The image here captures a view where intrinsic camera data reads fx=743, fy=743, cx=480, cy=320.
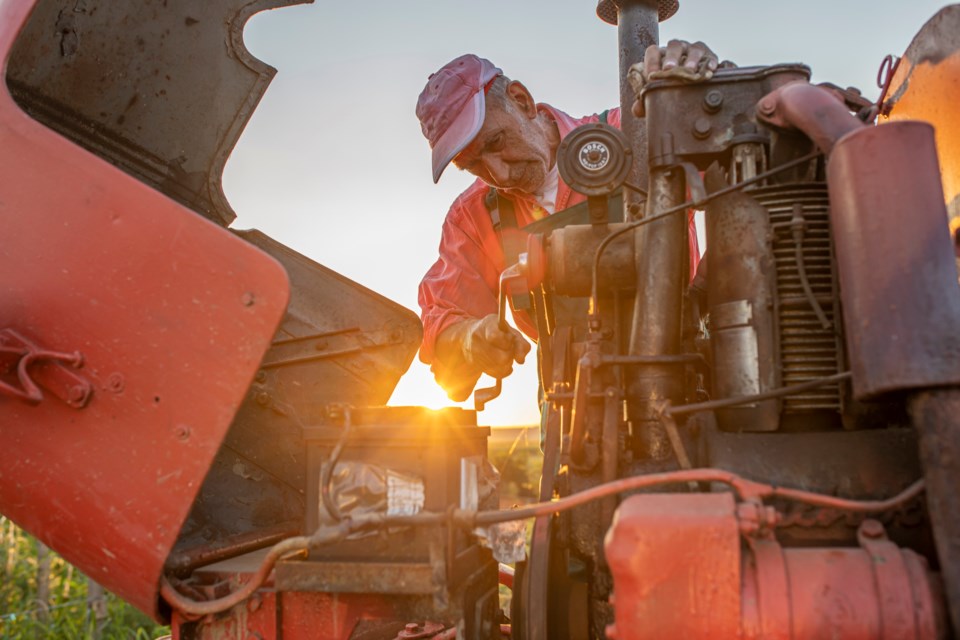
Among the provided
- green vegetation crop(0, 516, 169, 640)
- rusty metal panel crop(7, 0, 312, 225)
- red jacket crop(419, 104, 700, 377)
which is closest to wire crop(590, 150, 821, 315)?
rusty metal panel crop(7, 0, 312, 225)

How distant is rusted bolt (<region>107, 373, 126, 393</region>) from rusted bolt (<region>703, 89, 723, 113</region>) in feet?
5.08

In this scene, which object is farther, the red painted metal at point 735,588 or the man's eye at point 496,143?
the man's eye at point 496,143

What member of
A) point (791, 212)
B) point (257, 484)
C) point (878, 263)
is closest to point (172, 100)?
point (257, 484)

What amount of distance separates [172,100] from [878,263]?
202 cm

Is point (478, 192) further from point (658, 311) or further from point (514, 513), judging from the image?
point (514, 513)

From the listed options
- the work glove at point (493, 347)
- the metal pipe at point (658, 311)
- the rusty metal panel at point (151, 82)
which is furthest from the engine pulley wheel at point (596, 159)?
the rusty metal panel at point (151, 82)

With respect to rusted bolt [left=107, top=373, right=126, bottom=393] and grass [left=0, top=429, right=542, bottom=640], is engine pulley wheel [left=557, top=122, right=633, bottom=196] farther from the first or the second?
grass [left=0, top=429, right=542, bottom=640]

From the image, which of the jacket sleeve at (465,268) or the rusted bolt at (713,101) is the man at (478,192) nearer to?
the jacket sleeve at (465,268)

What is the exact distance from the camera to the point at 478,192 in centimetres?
363

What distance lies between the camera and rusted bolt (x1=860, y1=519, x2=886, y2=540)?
1367mm

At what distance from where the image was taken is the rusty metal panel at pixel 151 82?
6.55 ft

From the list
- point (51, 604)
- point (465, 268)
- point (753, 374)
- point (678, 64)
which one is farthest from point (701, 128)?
point (51, 604)

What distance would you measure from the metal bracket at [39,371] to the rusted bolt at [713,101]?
1.62 meters

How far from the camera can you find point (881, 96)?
202cm
